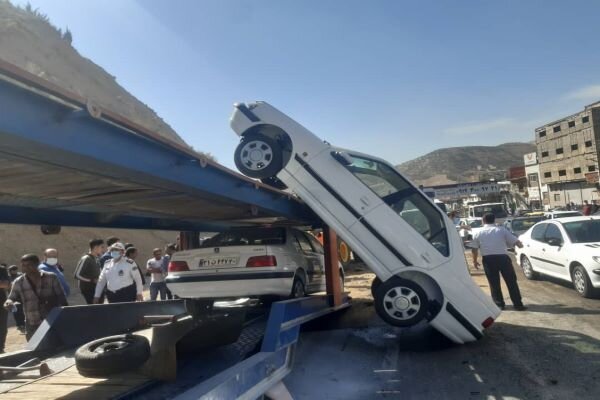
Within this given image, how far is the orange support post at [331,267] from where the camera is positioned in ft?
24.1

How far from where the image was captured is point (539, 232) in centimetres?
1102

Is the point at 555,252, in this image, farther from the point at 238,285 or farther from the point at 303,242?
the point at 238,285

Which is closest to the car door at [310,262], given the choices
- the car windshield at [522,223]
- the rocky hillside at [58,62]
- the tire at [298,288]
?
the tire at [298,288]

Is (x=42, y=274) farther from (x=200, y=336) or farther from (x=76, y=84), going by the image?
(x=76, y=84)

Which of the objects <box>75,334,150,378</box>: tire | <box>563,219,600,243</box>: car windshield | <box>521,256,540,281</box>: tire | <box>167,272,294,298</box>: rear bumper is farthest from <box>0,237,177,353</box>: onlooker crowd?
<box>521,256,540,281</box>: tire

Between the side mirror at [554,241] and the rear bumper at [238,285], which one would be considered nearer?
the rear bumper at [238,285]

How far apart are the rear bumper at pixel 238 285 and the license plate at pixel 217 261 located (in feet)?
0.51

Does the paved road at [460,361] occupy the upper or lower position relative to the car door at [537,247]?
lower

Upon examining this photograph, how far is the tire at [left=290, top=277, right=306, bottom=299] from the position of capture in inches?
255

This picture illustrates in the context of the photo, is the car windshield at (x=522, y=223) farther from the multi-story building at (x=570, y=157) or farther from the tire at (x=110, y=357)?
the multi-story building at (x=570, y=157)

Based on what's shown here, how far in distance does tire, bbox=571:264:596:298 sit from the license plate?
6751 millimetres

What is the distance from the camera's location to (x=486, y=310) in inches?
220

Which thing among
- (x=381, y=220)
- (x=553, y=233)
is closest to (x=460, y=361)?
(x=381, y=220)

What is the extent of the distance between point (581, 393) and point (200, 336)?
145 inches
